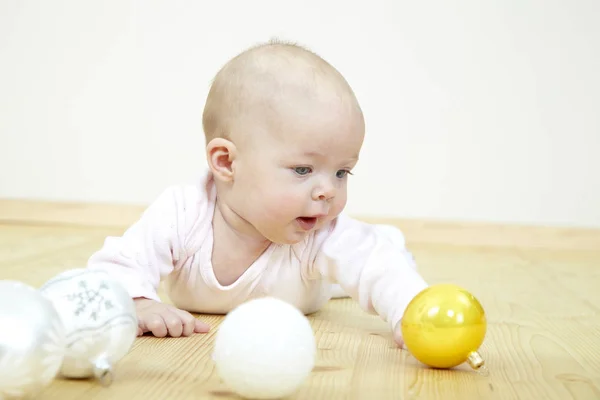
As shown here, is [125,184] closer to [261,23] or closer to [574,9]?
[261,23]

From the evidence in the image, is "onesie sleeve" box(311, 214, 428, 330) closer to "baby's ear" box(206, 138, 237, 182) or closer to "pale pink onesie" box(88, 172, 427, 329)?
"pale pink onesie" box(88, 172, 427, 329)

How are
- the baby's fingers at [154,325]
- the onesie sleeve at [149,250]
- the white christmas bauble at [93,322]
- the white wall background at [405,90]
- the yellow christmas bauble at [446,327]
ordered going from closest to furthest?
1. the white christmas bauble at [93,322]
2. the yellow christmas bauble at [446,327]
3. the baby's fingers at [154,325]
4. the onesie sleeve at [149,250]
5. the white wall background at [405,90]

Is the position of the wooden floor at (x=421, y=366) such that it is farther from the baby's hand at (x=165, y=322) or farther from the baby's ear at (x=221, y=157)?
the baby's ear at (x=221, y=157)

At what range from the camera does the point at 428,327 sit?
1.00m

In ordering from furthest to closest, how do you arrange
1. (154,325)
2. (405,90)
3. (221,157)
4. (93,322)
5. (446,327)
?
(405,90)
(221,157)
(154,325)
(446,327)
(93,322)

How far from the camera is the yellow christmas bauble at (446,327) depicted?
39.1 inches

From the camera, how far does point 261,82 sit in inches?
49.6

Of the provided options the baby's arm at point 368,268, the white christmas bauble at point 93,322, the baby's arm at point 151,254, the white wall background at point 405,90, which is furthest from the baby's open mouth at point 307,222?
the white wall background at point 405,90

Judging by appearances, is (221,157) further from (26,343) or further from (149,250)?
(26,343)

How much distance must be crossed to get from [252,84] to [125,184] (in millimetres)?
1852

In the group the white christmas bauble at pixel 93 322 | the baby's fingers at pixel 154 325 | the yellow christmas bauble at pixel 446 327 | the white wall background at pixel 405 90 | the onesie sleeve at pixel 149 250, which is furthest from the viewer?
the white wall background at pixel 405 90

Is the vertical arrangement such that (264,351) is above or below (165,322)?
above

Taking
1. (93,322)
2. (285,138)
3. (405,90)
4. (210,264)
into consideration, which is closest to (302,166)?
(285,138)

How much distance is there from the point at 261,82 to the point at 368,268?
33 centimetres
